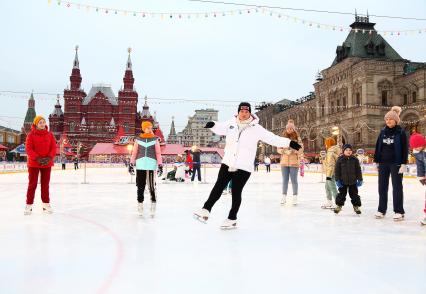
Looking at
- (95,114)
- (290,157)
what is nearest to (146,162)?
(290,157)

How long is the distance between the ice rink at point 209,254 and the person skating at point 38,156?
1.00ft

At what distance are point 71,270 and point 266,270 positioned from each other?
127 centimetres

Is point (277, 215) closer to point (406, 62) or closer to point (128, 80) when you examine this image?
point (406, 62)

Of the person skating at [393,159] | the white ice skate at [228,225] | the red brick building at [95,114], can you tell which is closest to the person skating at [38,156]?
the white ice skate at [228,225]

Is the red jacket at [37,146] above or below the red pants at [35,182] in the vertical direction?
above

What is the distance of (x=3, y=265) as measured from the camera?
2.45m

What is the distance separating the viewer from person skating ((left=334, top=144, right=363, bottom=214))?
506cm

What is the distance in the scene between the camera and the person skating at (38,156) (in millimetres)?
4863

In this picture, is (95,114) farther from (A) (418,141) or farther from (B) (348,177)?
(A) (418,141)

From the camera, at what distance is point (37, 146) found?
4891mm

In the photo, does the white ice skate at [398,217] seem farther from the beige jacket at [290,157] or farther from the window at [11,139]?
the window at [11,139]

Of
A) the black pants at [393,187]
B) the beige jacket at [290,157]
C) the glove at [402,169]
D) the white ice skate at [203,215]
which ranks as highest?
the beige jacket at [290,157]

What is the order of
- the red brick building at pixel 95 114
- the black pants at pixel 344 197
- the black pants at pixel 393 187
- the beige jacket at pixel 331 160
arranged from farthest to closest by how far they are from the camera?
the red brick building at pixel 95 114 < the beige jacket at pixel 331 160 < the black pants at pixel 344 197 < the black pants at pixel 393 187

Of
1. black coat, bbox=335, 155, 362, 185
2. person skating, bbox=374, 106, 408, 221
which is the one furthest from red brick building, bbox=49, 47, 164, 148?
person skating, bbox=374, 106, 408, 221
